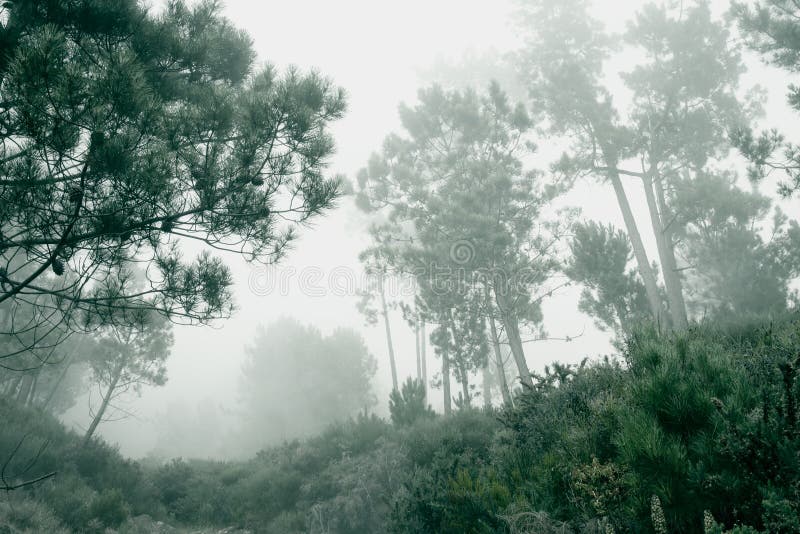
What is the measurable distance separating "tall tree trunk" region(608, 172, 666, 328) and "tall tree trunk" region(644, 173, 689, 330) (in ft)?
1.65

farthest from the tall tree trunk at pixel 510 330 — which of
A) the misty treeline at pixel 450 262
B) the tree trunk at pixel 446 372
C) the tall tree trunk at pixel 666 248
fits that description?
the tall tree trunk at pixel 666 248

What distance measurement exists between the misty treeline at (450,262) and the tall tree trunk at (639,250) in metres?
0.07

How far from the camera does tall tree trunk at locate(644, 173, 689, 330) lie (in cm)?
1138

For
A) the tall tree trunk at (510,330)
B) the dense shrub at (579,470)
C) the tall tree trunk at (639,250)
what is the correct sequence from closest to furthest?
the dense shrub at (579,470), the tall tree trunk at (510,330), the tall tree trunk at (639,250)

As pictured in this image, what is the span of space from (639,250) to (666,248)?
0.98 metres

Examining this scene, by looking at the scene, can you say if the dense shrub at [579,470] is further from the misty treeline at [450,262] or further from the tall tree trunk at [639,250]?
the tall tree trunk at [639,250]

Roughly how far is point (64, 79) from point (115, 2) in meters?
2.17

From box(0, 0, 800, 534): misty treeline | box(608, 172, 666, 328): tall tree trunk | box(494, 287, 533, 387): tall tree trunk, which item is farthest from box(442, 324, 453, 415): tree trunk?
box(608, 172, 666, 328): tall tree trunk

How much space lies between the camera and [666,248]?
40.4 ft

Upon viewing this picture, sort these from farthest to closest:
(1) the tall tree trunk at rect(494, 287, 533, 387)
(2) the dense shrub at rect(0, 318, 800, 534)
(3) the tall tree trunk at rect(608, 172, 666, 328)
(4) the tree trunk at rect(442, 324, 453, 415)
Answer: (4) the tree trunk at rect(442, 324, 453, 415)
(3) the tall tree trunk at rect(608, 172, 666, 328)
(1) the tall tree trunk at rect(494, 287, 533, 387)
(2) the dense shrub at rect(0, 318, 800, 534)

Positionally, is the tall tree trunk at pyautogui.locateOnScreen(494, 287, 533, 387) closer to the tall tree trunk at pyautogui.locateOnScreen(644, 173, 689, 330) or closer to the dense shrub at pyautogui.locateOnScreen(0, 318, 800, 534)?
the dense shrub at pyautogui.locateOnScreen(0, 318, 800, 534)

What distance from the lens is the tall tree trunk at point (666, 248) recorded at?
11383 mm

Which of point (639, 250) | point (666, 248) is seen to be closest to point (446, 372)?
point (639, 250)

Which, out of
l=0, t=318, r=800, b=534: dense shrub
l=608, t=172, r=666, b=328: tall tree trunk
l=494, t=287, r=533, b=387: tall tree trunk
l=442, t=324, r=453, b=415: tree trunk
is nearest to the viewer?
l=0, t=318, r=800, b=534: dense shrub
